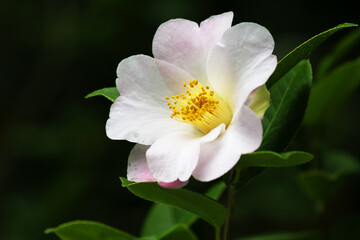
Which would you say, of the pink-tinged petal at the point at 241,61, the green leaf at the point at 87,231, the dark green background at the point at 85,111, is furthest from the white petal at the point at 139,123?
the dark green background at the point at 85,111

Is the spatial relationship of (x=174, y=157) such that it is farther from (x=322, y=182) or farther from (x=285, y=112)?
(x=322, y=182)

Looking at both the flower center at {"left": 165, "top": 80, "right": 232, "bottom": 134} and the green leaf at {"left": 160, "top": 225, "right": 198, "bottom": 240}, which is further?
the green leaf at {"left": 160, "top": 225, "right": 198, "bottom": 240}

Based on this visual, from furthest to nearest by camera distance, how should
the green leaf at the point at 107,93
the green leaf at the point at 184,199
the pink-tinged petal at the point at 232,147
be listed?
the green leaf at the point at 107,93 → the green leaf at the point at 184,199 → the pink-tinged petal at the point at 232,147

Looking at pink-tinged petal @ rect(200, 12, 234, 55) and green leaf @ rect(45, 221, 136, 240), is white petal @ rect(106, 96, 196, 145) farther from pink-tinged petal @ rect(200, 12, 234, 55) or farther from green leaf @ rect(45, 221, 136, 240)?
green leaf @ rect(45, 221, 136, 240)

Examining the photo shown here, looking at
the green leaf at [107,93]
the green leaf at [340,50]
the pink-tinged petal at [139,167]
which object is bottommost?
the green leaf at [340,50]

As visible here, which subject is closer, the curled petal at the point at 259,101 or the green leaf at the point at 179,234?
the curled petal at the point at 259,101

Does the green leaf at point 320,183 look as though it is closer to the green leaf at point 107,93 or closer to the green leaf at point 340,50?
the green leaf at point 340,50

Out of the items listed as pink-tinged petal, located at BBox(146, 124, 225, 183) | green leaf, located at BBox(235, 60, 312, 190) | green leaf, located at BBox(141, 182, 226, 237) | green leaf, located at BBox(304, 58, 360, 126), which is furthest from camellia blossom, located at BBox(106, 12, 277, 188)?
green leaf, located at BBox(304, 58, 360, 126)

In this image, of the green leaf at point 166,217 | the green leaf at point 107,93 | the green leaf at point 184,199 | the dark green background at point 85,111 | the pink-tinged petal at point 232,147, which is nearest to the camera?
Answer: the pink-tinged petal at point 232,147

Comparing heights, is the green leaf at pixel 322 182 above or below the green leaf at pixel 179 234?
below
